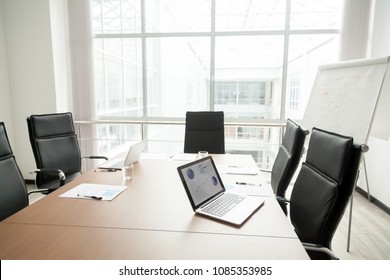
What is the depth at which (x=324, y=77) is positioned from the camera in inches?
114

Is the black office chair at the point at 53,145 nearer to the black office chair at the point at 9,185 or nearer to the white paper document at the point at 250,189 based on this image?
the black office chair at the point at 9,185

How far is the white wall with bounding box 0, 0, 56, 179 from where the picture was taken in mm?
3350

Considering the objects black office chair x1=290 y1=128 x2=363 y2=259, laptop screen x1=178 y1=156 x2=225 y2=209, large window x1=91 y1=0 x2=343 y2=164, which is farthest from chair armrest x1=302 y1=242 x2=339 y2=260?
large window x1=91 y1=0 x2=343 y2=164

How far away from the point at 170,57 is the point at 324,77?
217cm

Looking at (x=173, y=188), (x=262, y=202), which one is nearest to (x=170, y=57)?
(x=173, y=188)

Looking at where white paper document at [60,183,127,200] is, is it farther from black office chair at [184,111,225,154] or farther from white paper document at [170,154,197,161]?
black office chair at [184,111,225,154]

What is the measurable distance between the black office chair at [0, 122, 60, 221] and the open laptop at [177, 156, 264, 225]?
1.09 m

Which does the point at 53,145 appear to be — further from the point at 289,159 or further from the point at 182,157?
the point at 289,159

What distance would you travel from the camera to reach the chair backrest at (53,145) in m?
2.15

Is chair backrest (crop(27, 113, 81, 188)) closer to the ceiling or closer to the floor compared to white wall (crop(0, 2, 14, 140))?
closer to the floor

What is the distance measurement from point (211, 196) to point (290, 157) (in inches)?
26.4

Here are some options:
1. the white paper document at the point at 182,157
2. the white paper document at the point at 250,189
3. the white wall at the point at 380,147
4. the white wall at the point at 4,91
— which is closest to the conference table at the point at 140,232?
the white paper document at the point at 250,189

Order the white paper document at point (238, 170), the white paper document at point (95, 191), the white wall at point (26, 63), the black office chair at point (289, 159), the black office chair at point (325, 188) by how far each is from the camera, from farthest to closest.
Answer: the white wall at point (26, 63)
the white paper document at point (238, 170)
the black office chair at point (289, 159)
the white paper document at point (95, 191)
the black office chair at point (325, 188)

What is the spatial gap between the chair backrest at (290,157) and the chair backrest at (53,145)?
176cm
